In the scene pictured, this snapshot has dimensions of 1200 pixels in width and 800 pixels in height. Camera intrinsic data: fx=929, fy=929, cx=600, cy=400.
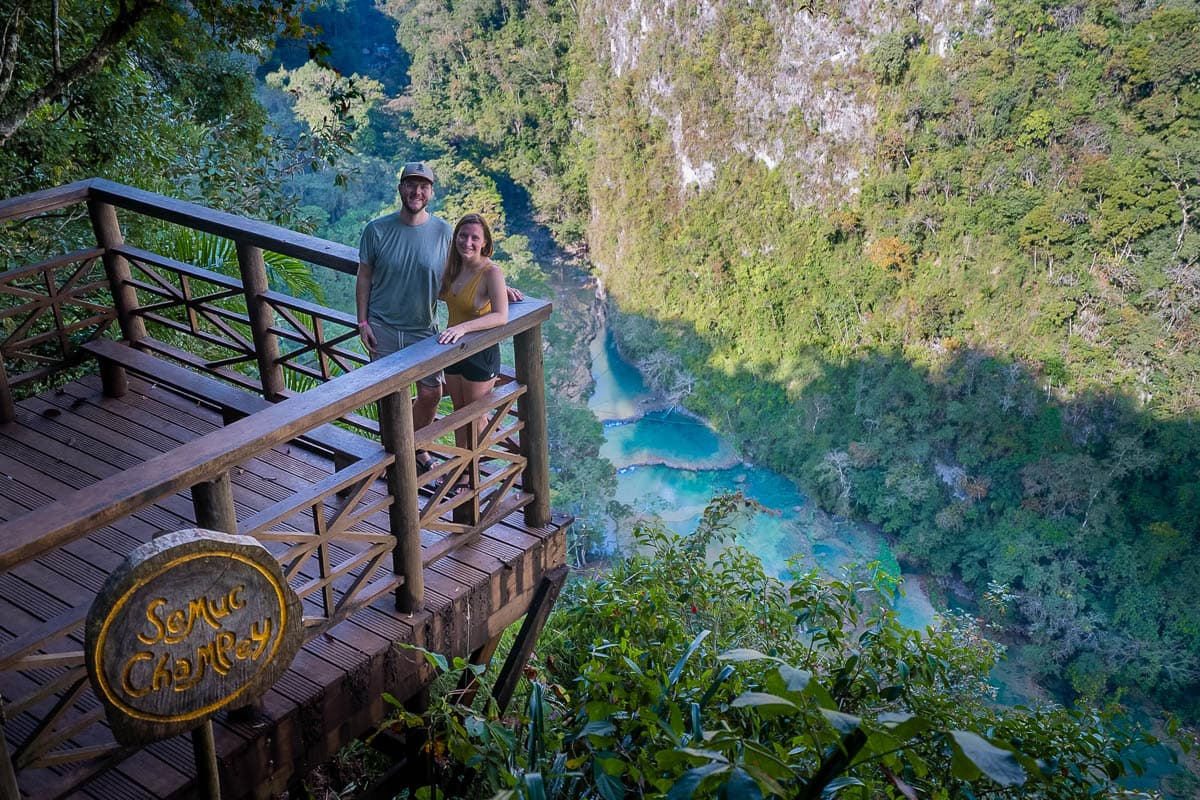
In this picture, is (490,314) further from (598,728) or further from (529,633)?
(598,728)

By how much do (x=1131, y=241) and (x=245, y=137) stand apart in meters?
13.5

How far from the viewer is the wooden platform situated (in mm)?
1838

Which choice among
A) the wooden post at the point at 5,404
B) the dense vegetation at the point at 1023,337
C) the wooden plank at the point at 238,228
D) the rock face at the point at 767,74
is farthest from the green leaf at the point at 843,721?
the rock face at the point at 767,74

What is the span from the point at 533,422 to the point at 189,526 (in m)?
0.94

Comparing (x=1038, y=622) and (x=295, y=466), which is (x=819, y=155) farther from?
(x=295, y=466)

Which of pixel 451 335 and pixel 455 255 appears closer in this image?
pixel 451 335

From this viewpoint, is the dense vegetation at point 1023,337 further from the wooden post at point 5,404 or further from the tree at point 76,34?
the wooden post at point 5,404

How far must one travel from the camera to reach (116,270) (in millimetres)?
2947

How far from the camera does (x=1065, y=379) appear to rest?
607 inches

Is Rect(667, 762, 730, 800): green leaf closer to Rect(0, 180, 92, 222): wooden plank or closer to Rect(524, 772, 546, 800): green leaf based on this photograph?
Rect(524, 772, 546, 800): green leaf

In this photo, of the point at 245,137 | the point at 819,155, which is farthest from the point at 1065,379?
the point at 245,137

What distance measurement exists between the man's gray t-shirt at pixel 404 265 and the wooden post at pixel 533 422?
0.27 m

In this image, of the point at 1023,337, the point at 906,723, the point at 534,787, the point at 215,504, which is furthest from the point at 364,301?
the point at 1023,337

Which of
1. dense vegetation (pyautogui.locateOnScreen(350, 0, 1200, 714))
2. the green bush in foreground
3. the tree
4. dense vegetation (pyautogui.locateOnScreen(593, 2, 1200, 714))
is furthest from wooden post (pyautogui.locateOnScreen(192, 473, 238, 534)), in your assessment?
dense vegetation (pyautogui.locateOnScreen(350, 0, 1200, 714))
